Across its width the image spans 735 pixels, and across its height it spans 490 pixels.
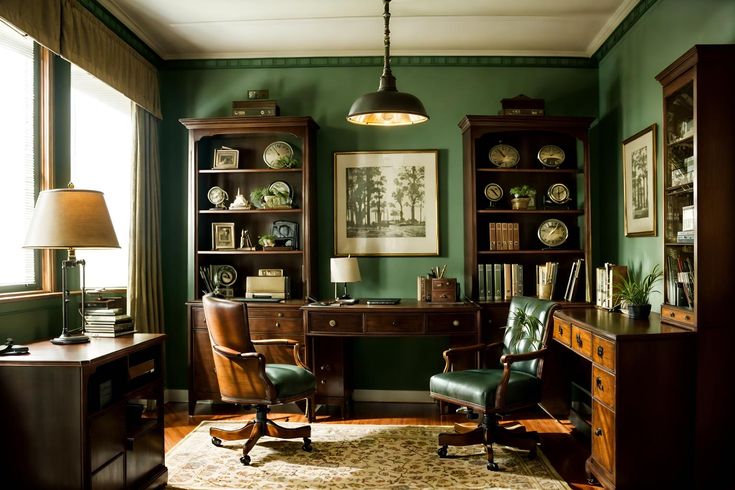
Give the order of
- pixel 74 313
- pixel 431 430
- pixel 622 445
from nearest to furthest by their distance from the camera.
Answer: pixel 622 445 → pixel 74 313 → pixel 431 430

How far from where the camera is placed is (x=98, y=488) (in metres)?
2.57

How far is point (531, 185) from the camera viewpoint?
494 cm

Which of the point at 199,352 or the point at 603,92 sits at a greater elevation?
the point at 603,92

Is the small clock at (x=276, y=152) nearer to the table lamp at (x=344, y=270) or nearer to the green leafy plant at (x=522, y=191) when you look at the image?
the table lamp at (x=344, y=270)

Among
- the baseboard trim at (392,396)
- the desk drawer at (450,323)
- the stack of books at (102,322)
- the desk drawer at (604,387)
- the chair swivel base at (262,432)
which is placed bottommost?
the baseboard trim at (392,396)

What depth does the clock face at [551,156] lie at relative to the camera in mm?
4789

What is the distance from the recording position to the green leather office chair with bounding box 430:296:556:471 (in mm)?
3375

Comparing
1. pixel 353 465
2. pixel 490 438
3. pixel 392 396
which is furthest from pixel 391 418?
pixel 490 438

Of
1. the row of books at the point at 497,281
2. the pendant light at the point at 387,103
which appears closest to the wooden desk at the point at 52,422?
the pendant light at the point at 387,103

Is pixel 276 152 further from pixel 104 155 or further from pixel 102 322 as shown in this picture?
pixel 102 322

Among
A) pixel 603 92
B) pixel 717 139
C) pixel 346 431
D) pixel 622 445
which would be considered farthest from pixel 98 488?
pixel 603 92

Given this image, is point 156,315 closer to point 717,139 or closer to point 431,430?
point 431,430

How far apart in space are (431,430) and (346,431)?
0.59 metres

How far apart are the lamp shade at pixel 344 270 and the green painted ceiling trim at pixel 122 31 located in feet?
7.39
